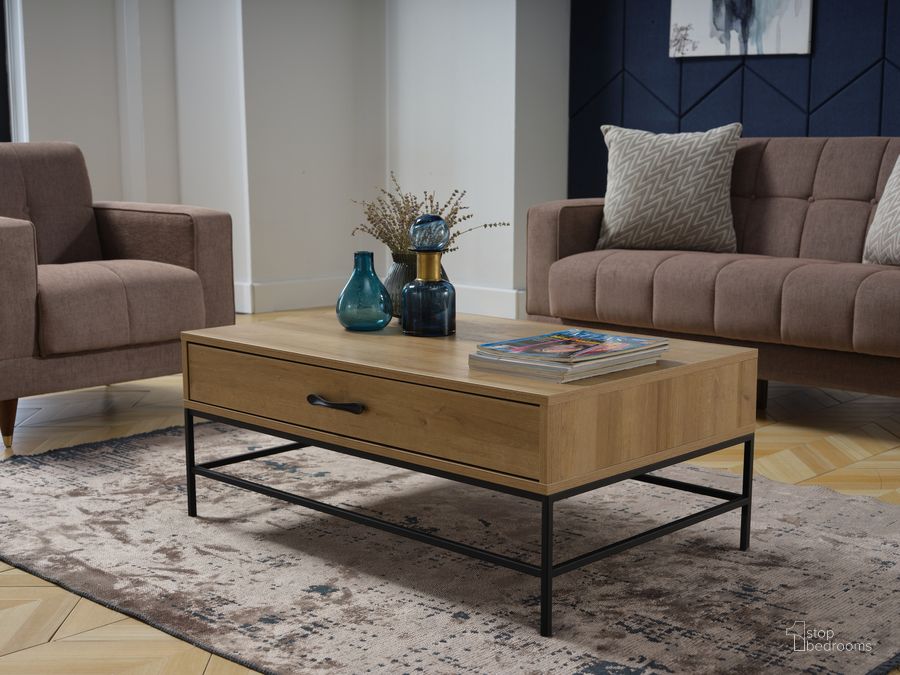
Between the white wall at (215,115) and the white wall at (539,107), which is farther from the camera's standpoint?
the white wall at (215,115)

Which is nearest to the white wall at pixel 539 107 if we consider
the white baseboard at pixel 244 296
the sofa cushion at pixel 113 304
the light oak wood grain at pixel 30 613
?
the white baseboard at pixel 244 296

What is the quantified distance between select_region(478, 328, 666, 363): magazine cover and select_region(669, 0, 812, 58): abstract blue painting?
3143 mm

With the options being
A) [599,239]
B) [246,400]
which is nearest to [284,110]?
[599,239]

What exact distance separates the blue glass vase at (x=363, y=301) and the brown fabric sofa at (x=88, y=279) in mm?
1030

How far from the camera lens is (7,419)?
10.0 feet

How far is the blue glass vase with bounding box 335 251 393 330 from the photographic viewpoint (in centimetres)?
242

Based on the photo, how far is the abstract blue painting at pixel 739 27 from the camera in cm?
474

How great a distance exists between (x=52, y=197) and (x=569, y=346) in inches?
92.8

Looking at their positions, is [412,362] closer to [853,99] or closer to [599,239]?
[599,239]

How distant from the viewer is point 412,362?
2.06m

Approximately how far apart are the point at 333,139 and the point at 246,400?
3750 millimetres

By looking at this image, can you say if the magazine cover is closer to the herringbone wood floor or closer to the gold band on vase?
the gold band on vase

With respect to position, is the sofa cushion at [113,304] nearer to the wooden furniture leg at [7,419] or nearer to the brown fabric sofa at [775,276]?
Answer: the wooden furniture leg at [7,419]

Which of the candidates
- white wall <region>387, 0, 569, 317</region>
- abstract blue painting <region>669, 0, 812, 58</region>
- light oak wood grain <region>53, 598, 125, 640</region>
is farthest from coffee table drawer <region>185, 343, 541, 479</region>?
abstract blue painting <region>669, 0, 812, 58</region>
